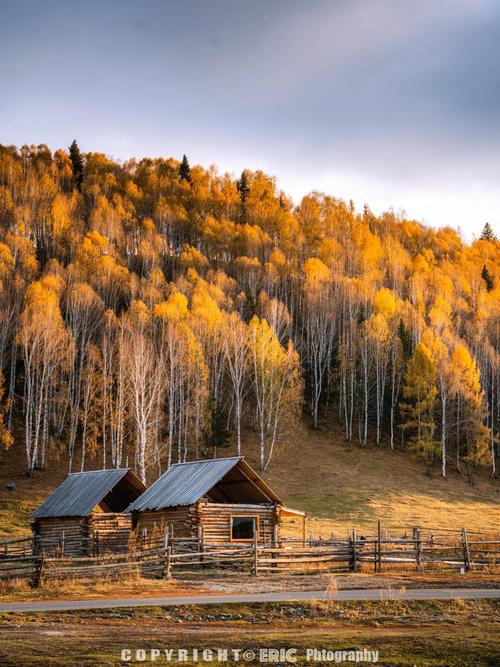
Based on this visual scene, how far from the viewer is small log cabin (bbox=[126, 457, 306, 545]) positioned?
32719 millimetres

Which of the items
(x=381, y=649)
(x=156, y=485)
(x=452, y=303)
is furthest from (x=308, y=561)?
(x=452, y=303)

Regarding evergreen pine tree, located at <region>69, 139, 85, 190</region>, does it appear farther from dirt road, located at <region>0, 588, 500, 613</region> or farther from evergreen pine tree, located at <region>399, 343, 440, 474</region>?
dirt road, located at <region>0, 588, 500, 613</region>

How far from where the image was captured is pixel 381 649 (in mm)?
12539

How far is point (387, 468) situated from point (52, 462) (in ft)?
83.7

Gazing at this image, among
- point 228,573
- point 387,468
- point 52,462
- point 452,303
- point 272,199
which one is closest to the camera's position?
point 228,573

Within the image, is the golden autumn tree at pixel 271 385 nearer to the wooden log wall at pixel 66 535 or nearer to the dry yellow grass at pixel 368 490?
the dry yellow grass at pixel 368 490

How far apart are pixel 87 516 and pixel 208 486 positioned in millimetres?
7283

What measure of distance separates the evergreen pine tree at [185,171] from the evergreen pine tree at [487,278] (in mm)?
49319

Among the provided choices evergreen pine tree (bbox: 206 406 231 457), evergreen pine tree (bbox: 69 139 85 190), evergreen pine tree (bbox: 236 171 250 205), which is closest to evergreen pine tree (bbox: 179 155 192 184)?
evergreen pine tree (bbox: 236 171 250 205)

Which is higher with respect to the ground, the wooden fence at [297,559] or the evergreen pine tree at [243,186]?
the evergreen pine tree at [243,186]

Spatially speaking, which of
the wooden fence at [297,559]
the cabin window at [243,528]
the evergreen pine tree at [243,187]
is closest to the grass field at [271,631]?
the wooden fence at [297,559]

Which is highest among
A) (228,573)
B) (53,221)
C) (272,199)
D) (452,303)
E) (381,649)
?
(272,199)

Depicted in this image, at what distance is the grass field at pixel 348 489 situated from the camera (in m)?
45.2

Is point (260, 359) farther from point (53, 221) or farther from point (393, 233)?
point (393, 233)
